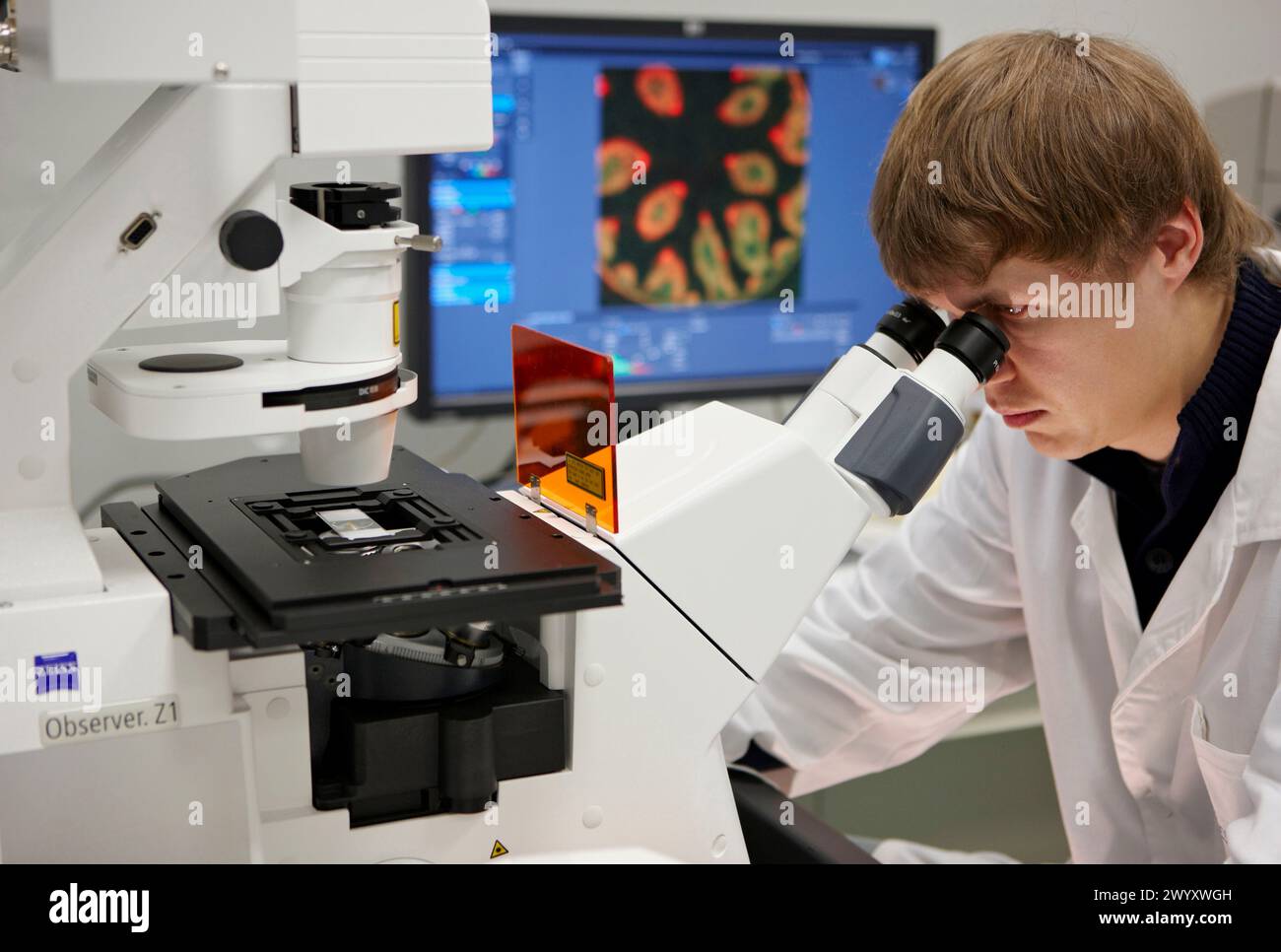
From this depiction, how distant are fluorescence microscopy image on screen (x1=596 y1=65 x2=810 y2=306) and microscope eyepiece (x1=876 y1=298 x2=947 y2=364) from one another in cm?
75

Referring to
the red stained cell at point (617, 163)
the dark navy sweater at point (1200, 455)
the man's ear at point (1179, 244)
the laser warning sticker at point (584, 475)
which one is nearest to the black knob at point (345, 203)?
the laser warning sticker at point (584, 475)

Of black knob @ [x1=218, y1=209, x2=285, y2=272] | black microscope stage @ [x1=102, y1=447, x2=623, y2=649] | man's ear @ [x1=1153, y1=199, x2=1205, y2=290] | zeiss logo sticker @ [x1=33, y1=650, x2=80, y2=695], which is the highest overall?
black knob @ [x1=218, y1=209, x2=285, y2=272]

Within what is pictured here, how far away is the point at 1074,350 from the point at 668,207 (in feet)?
2.44

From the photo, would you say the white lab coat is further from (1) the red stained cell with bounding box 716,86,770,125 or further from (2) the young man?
(1) the red stained cell with bounding box 716,86,770,125

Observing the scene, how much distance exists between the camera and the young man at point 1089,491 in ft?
3.48

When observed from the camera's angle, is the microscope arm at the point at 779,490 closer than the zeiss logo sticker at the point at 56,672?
No

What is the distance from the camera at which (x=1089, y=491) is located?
138 centimetres

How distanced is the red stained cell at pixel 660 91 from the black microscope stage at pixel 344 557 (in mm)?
830

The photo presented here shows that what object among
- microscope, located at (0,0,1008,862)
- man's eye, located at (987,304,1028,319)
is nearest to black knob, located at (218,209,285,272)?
microscope, located at (0,0,1008,862)

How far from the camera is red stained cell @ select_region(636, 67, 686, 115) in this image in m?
1.71

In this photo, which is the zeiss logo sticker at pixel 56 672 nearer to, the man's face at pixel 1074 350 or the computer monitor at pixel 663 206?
the man's face at pixel 1074 350
